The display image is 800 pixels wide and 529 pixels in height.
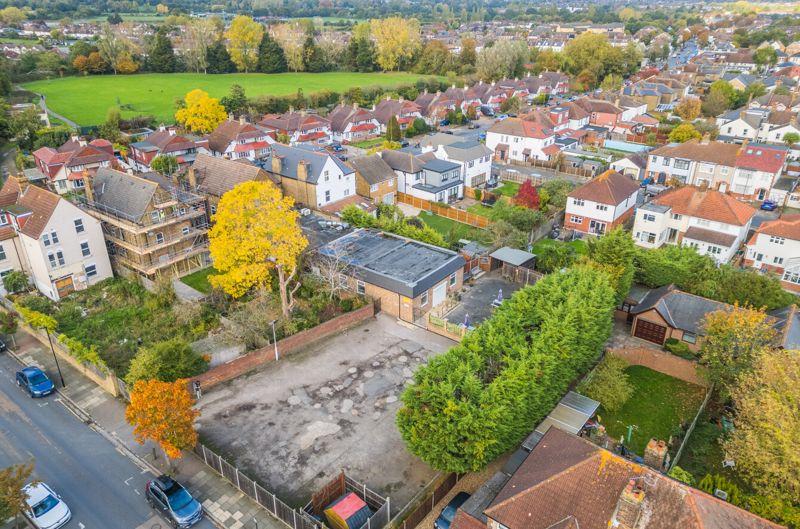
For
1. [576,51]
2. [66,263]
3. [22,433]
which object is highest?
[576,51]

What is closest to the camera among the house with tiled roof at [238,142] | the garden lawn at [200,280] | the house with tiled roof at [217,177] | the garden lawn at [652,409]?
the garden lawn at [652,409]

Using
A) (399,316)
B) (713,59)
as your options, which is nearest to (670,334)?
(399,316)

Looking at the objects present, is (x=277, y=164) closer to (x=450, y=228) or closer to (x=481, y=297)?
(x=450, y=228)

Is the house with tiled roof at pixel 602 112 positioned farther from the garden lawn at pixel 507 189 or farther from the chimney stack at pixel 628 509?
the chimney stack at pixel 628 509

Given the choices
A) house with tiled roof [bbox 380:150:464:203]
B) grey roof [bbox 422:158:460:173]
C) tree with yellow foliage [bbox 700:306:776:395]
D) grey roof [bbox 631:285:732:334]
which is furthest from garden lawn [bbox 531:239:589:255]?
tree with yellow foliage [bbox 700:306:776:395]

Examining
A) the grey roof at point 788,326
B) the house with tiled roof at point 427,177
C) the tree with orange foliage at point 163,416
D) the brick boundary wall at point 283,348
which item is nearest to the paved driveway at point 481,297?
the brick boundary wall at point 283,348

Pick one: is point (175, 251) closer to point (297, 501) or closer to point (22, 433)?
point (22, 433)
